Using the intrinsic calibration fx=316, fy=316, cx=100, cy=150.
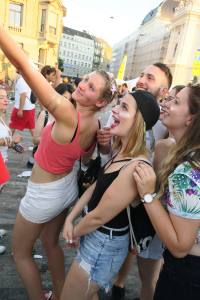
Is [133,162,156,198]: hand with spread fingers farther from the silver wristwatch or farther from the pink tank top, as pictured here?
the pink tank top

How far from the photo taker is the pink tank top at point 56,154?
2117mm

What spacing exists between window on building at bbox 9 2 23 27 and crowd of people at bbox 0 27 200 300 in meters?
34.2

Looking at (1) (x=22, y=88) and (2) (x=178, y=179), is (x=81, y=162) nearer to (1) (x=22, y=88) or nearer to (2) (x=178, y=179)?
(2) (x=178, y=179)

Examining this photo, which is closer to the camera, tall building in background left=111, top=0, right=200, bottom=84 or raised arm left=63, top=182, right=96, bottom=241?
raised arm left=63, top=182, right=96, bottom=241

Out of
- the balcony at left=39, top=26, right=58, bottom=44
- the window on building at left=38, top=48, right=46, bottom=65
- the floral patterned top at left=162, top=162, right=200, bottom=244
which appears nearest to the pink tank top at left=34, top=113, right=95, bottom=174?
the floral patterned top at left=162, top=162, right=200, bottom=244

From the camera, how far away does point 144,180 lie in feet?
5.49

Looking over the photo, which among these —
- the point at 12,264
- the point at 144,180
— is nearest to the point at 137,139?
the point at 144,180

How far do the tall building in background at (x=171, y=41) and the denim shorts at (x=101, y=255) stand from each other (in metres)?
39.4

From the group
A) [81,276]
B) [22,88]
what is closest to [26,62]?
[81,276]

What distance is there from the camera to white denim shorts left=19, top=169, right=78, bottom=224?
224cm

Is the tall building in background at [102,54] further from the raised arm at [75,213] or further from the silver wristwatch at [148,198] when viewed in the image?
the silver wristwatch at [148,198]

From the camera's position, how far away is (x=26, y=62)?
1.74 meters

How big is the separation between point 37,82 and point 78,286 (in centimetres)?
125

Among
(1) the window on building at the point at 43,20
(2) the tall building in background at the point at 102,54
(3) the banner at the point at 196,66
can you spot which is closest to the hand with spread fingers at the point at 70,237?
(3) the banner at the point at 196,66
